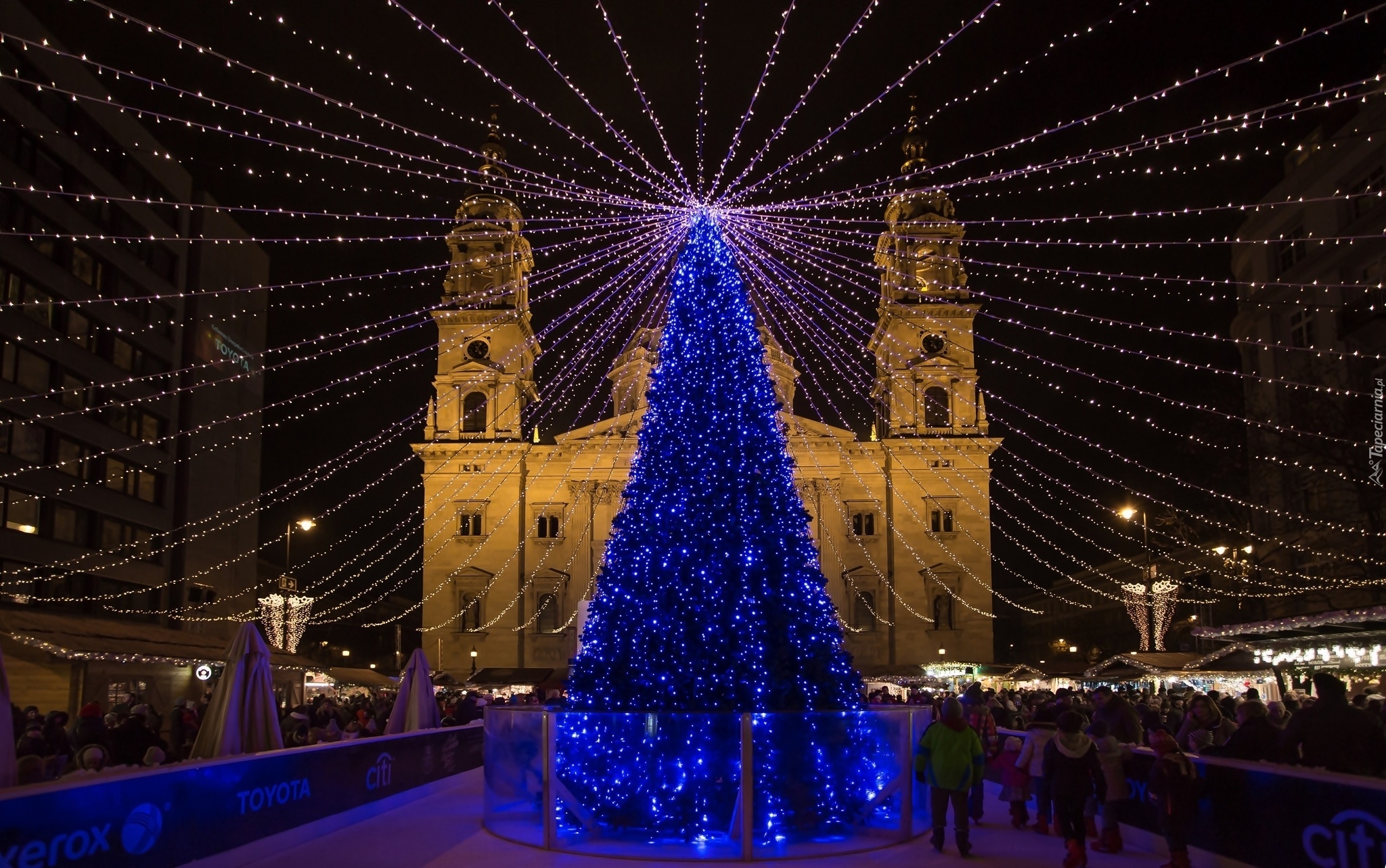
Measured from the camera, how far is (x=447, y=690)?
35.4 m

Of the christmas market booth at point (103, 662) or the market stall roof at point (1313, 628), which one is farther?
the christmas market booth at point (103, 662)

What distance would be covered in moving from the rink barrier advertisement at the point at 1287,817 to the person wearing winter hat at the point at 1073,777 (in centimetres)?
72

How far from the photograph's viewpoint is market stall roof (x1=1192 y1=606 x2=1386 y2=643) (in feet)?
59.9

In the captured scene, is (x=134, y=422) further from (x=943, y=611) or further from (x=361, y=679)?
(x=943, y=611)

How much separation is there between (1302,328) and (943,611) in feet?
69.1

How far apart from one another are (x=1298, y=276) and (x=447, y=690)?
95.8 ft

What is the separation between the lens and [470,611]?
50625 mm

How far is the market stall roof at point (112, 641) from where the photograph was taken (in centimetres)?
2375

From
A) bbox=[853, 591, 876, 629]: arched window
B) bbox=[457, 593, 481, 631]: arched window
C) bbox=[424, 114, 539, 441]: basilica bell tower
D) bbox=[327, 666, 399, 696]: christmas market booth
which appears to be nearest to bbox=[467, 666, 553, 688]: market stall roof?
bbox=[457, 593, 481, 631]: arched window

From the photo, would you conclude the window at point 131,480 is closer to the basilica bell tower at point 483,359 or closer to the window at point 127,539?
the window at point 127,539

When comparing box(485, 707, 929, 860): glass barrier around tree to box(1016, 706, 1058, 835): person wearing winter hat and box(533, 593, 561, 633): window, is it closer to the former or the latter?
box(1016, 706, 1058, 835): person wearing winter hat

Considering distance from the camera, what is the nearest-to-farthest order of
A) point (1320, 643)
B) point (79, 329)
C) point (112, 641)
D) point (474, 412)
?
point (1320, 643)
point (112, 641)
point (79, 329)
point (474, 412)

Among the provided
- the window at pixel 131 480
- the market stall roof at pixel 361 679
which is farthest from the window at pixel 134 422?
the market stall roof at pixel 361 679

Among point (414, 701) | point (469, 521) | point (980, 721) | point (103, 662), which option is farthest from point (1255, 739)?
point (469, 521)
